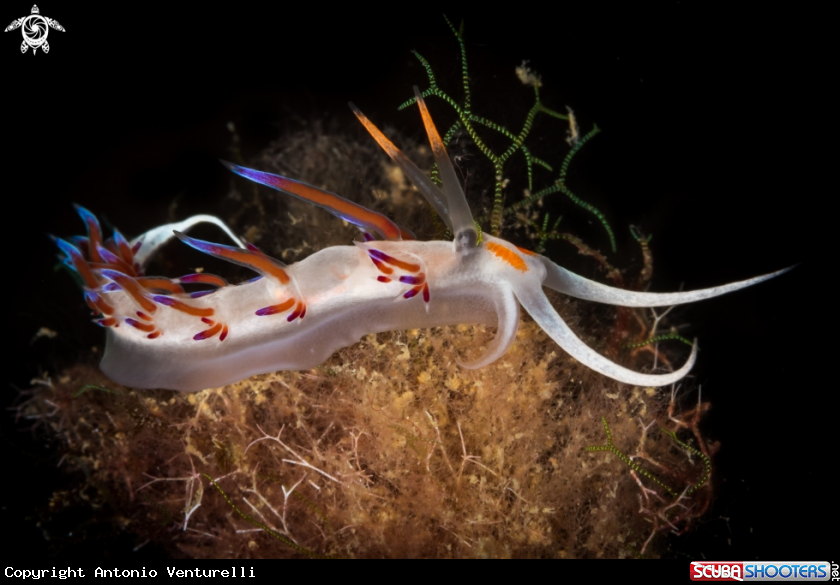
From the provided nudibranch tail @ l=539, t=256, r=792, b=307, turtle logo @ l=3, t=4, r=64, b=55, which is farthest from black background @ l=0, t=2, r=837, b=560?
nudibranch tail @ l=539, t=256, r=792, b=307

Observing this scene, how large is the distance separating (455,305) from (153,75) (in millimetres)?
3357

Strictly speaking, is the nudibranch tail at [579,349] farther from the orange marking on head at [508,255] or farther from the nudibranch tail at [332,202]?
the nudibranch tail at [332,202]

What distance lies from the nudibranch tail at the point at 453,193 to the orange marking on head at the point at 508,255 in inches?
4.9

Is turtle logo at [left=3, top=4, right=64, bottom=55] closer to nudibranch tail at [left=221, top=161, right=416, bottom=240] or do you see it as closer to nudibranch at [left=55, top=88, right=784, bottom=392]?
nudibranch at [left=55, top=88, right=784, bottom=392]

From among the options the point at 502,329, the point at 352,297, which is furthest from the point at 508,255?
the point at 352,297

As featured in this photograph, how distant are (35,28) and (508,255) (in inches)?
155

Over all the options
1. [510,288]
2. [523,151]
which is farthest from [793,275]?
[510,288]

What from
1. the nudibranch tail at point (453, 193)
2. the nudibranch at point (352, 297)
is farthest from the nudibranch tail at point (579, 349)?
the nudibranch tail at point (453, 193)

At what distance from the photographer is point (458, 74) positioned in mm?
2926

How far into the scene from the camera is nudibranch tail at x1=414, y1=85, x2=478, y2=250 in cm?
209

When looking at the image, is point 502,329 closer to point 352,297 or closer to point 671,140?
point 352,297

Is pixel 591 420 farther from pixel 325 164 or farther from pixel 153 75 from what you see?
pixel 153 75

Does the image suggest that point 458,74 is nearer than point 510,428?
No

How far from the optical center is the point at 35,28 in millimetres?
3404
